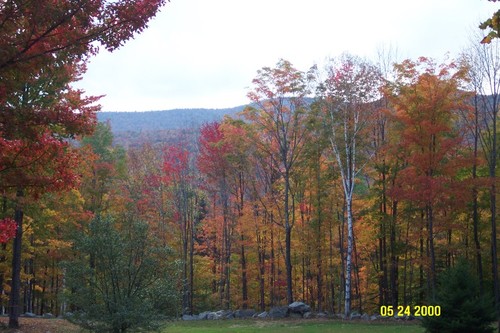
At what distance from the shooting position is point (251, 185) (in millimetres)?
28844

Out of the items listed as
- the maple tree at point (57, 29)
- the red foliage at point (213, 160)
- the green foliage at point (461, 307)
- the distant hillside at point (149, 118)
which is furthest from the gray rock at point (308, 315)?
the distant hillside at point (149, 118)

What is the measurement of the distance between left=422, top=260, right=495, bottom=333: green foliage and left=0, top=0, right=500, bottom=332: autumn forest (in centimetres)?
617

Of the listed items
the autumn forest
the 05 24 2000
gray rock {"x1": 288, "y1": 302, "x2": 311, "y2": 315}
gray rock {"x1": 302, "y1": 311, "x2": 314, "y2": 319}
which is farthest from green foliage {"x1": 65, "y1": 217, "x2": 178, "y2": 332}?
gray rock {"x1": 288, "y1": 302, "x2": 311, "y2": 315}

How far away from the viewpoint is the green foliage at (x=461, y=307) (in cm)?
1090

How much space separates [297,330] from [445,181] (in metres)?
7.95

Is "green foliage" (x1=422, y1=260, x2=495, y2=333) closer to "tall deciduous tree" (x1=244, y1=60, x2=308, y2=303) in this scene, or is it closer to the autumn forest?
the autumn forest

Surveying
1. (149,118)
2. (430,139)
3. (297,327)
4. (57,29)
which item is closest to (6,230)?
(57,29)

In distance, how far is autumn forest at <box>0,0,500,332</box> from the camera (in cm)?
671

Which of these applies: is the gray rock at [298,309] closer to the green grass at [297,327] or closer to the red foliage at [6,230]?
the green grass at [297,327]

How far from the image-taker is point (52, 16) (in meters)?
5.61

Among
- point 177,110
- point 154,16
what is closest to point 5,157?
point 154,16

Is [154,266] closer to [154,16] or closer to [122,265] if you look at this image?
[122,265]

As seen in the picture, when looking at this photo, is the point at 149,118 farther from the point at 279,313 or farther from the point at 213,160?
the point at 279,313

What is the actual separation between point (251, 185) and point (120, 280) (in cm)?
1804
